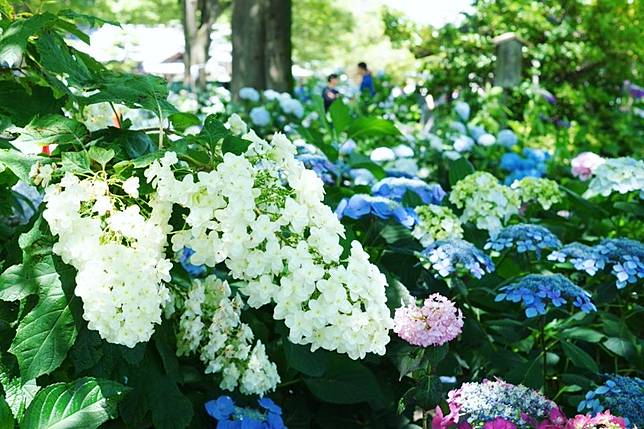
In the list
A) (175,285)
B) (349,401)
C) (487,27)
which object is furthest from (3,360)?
(487,27)

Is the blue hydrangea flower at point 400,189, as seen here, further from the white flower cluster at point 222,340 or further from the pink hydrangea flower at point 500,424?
the pink hydrangea flower at point 500,424

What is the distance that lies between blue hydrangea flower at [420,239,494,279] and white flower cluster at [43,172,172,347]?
4.07ft

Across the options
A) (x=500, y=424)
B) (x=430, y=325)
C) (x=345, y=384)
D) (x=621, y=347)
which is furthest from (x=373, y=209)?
(x=500, y=424)

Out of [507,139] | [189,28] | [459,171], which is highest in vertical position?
[459,171]

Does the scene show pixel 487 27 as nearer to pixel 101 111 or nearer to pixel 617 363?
pixel 617 363

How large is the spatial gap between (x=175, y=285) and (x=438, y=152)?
4464mm

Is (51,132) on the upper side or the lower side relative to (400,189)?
upper

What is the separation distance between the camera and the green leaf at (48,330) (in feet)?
7.03

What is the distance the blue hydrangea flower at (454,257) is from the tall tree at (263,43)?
25.1 feet

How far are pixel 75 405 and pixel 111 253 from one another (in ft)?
1.10

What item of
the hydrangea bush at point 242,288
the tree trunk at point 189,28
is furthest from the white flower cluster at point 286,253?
the tree trunk at point 189,28

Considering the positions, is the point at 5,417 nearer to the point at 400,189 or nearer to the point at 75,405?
the point at 75,405

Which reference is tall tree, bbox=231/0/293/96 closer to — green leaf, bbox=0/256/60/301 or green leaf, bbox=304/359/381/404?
green leaf, bbox=304/359/381/404

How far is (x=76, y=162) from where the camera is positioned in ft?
7.05
